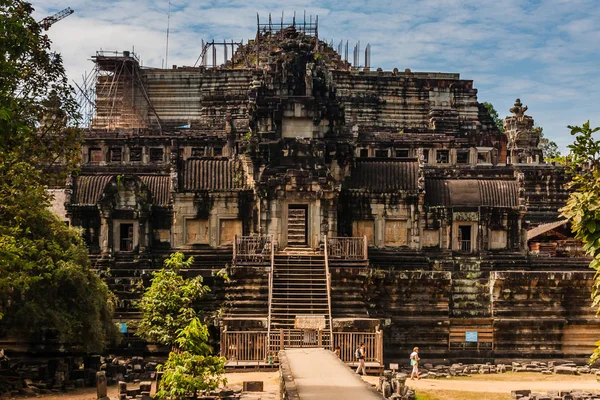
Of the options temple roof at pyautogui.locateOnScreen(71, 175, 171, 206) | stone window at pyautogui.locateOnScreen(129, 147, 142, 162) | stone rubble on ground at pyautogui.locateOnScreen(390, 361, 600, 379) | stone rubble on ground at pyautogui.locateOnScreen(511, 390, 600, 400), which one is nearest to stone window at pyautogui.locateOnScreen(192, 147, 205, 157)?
stone window at pyautogui.locateOnScreen(129, 147, 142, 162)

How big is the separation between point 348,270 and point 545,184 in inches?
931

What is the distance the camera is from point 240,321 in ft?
108

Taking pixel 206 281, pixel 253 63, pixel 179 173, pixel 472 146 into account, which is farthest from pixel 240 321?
pixel 253 63

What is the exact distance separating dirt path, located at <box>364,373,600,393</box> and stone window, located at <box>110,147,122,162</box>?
→ 101 feet

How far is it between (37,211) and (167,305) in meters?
9.22

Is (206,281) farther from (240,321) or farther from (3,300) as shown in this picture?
(3,300)

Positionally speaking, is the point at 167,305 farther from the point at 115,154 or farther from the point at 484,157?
the point at 484,157

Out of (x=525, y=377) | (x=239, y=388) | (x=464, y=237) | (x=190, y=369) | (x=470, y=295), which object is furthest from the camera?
(x=464, y=237)

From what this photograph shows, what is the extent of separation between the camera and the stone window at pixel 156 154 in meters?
55.8

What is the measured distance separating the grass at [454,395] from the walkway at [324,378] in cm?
401

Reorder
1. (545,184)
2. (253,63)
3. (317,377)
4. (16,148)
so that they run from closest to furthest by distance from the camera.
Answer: (317,377) → (16,148) → (545,184) → (253,63)

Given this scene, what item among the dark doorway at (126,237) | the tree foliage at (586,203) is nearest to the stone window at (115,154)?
the dark doorway at (126,237)

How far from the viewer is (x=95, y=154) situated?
184ft

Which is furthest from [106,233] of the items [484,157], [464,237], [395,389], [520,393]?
[484,157]
